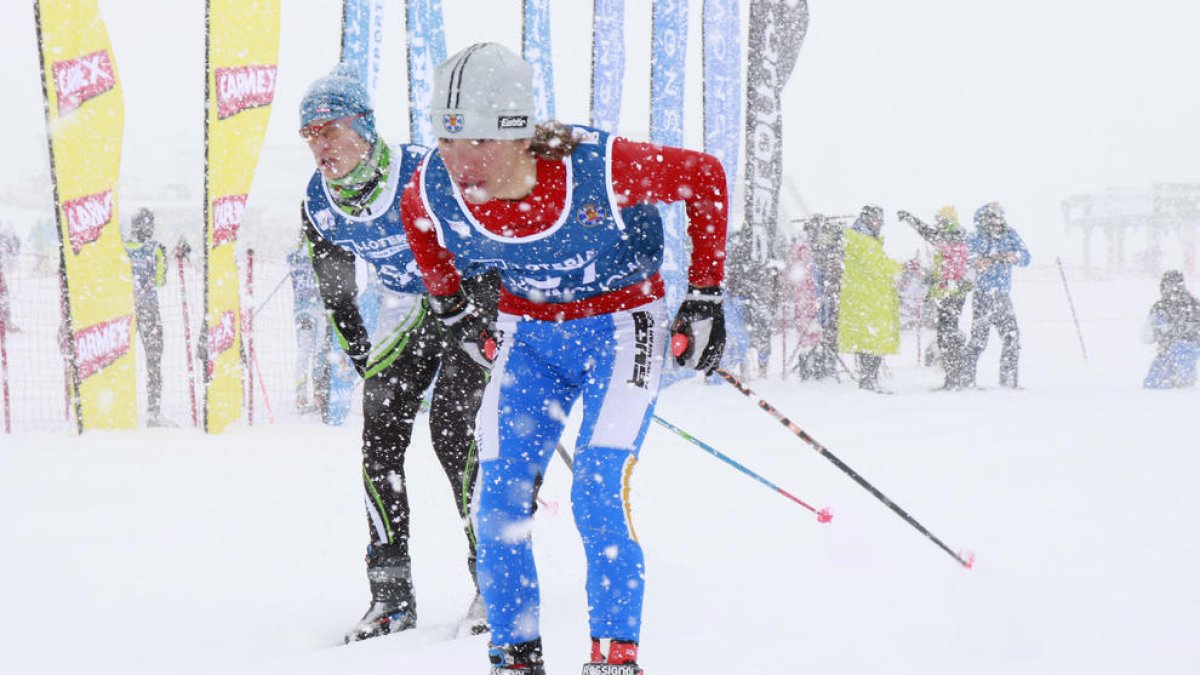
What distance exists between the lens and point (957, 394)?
11.1 m

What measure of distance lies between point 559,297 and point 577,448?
0.42 meters

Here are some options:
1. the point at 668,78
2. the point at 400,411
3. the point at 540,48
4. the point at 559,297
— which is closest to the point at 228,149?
the point at 540,48

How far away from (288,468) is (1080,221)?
1448 inches

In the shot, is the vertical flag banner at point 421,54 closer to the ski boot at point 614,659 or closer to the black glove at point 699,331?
the black glove at point 699,331

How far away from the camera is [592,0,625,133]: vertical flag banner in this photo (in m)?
11.5

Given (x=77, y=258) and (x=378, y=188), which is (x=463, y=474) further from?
(x=77, y=258)

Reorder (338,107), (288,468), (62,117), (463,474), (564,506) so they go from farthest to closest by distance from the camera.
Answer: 1. (62,117)
2. (288,468)
3. (564,506)
4. (463,474)
5. (338,107)

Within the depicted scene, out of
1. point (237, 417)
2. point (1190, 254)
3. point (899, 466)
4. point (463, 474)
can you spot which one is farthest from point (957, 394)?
point (1190, 254)

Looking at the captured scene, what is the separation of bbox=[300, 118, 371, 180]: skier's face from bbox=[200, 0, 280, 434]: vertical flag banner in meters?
5.99

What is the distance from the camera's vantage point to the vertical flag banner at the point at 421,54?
33.2 feet

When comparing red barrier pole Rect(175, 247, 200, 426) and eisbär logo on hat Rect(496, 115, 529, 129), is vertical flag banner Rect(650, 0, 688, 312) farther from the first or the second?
eisbär logo on hat Rect(496, 115, 529, 129)

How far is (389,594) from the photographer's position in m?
3.71

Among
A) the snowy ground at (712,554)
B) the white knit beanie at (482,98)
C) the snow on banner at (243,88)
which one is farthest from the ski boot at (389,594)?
the snow on banner at (243,88)

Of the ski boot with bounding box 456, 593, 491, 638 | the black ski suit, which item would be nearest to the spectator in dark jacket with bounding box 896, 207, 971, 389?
the black ski suit
